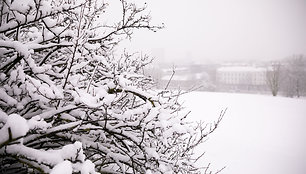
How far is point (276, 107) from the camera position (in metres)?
16.3

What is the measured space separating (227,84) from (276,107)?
45804 mm

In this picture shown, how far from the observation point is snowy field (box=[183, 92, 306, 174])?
29.2 feet

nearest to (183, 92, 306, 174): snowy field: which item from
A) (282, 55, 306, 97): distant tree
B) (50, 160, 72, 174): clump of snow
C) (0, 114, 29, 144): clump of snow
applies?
(50, 160, 72, 174): clump of snow

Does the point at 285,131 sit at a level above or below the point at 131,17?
below

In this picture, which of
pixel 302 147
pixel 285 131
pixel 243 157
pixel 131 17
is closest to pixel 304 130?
pixel 285 131

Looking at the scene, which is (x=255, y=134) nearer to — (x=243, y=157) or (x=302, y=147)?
(x=302, y=147)

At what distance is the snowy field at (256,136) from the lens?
8.89 meters

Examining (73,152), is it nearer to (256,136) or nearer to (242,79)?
(256,136)

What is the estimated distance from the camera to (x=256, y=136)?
38.0ft

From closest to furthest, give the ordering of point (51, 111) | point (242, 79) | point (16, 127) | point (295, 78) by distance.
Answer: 1. point (16, 127)
2. point (51, 111)
3. point (295, 78)
4. point (242, 79)

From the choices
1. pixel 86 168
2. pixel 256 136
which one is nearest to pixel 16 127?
pixel 86 168

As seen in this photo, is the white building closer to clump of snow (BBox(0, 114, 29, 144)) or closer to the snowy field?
the snowy field

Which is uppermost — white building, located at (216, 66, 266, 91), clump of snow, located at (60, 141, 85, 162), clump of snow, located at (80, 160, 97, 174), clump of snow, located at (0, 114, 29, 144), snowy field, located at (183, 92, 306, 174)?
clump of snow, located at (0, 114, 29, 144)

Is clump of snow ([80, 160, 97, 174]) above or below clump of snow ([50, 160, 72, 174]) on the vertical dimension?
below
